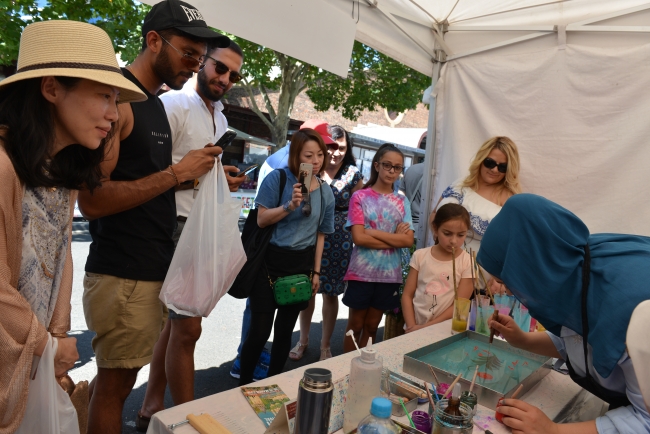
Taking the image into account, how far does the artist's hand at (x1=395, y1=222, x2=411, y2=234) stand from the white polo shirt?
1.46m

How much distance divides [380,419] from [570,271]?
2.04 feet

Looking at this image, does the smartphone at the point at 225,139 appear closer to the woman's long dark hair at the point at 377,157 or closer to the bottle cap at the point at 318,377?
the bottle cap at the point at 318,377

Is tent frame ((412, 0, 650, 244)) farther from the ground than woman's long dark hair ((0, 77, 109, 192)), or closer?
farther from the ground

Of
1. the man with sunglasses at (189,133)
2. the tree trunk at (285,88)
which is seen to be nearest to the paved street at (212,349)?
the man with sunglasses at (189,133)

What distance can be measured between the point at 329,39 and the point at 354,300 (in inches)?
63.2

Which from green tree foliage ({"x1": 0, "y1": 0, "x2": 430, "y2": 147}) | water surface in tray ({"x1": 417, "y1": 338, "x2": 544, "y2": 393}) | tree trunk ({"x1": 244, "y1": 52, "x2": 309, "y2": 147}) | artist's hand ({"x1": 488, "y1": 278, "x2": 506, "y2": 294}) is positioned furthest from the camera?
tree trunk ({"x1": 244, "y1": 52, "x2": 309, "y2": 147})

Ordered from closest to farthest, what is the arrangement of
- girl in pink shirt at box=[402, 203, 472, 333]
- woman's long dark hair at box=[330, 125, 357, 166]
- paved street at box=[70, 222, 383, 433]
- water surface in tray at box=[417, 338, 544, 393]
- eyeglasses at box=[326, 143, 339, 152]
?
water surface in tray at box=[417, 338, 544, 393] < girl in pink shirt at box=[402, 203, 472, 333] < paved street at box=[70, 222, 383, 433] < eyeglasses at box=[326, 143, 339, 152] < woman's long dark hair at box=[330, 125, 357, 166]

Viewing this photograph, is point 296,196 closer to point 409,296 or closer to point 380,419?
point 409,296

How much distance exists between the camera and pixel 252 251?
2.70m

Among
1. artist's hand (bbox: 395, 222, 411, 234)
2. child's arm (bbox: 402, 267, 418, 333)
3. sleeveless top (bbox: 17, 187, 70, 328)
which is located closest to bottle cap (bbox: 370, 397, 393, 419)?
sleeveless top (bbox: 17, 187, 70, 328)

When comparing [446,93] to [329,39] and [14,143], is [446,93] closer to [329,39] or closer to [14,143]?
[329,39]

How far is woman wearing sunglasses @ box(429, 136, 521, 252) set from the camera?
9.98ft

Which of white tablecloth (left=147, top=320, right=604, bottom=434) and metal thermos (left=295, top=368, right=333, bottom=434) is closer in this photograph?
metal thermos (left=295, top=368, right=333, bottom=434)

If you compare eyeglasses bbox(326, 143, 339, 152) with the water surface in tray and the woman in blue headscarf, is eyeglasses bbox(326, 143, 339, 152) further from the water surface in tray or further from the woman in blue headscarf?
the woman in blue headscarf
